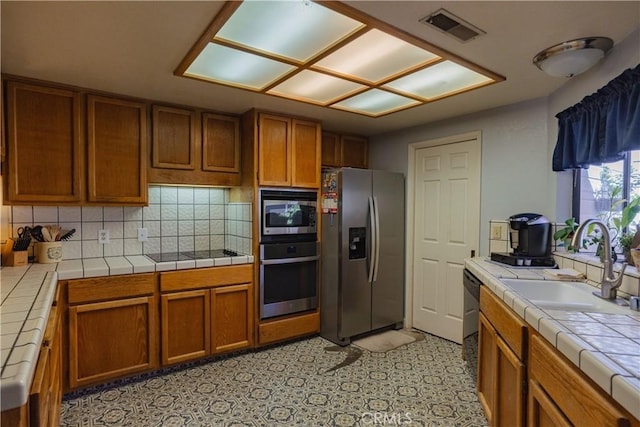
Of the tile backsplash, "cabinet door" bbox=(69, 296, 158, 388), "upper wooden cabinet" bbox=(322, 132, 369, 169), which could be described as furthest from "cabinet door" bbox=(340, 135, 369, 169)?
"cabinet door" bbox=(69, 296, 158, 388)

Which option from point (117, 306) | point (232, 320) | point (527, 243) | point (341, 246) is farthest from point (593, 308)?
point (117, 306)

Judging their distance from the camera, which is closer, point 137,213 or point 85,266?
point 85,266

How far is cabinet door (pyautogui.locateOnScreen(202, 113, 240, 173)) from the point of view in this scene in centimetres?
300

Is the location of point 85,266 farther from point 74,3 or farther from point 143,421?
point 74,3

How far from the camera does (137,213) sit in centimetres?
298

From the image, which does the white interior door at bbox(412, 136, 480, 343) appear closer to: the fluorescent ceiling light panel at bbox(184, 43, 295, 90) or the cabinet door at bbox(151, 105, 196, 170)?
the fluorescent ceiling light panel at bbox(184, 43, 295, 90)

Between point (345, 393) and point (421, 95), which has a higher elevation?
point (421, 95)

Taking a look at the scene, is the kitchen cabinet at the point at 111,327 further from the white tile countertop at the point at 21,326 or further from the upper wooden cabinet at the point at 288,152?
the upper wooden cabinet at the point at 288,152

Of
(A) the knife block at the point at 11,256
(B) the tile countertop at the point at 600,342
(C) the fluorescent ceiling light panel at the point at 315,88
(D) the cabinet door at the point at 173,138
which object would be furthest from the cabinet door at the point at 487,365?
(A) the knife block at the point at 11,256

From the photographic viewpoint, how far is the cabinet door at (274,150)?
3022mm

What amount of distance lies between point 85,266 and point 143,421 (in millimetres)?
1093

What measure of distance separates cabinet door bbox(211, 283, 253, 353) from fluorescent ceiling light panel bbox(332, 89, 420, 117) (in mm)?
1722

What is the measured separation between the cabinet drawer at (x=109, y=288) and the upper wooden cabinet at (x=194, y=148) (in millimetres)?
784

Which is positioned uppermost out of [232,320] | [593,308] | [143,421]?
[593,308]
